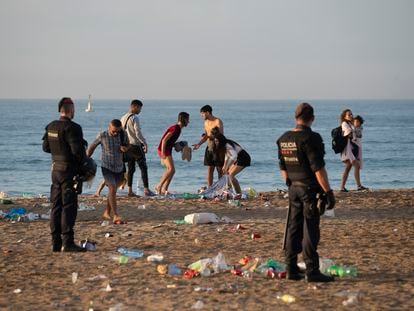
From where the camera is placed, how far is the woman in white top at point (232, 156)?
16766 mm

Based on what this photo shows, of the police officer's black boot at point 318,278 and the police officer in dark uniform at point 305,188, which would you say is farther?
the police officer's black boot at point 318,278

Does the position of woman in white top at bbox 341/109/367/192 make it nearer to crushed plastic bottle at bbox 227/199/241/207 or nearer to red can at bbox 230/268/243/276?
crushed plastic bottle at bbox 227/199/241/207

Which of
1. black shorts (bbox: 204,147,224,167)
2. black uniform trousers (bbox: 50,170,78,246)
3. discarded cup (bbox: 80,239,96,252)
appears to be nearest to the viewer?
black uniform trousers (bbox: 50,170,78,246)

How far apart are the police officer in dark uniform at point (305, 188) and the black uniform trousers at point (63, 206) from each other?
285cm

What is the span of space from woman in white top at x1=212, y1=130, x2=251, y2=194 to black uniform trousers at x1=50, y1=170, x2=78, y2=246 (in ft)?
19.7

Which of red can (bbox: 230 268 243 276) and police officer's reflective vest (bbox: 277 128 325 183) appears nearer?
police officer's reflective vest (bbox: 277 128 325 183)

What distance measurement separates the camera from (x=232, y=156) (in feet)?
55.2

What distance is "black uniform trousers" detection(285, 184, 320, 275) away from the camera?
358 inches

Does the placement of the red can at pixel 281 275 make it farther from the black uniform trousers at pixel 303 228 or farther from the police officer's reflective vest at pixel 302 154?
the police officer's reflective vest at pixel 302 154

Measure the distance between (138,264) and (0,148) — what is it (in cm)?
3814

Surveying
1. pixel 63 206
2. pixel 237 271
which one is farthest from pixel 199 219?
pixel 237 271

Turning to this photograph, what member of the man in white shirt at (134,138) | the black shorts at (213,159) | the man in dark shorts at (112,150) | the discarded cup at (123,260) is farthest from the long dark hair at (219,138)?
the discarded cup at (123,260)

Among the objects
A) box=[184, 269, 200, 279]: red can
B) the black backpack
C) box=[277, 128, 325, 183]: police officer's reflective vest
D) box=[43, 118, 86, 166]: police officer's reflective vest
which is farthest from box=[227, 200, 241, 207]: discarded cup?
box=[277, 128, 325, 183]: police officer's reflective vest

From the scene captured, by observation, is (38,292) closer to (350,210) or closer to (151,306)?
(151,306)
